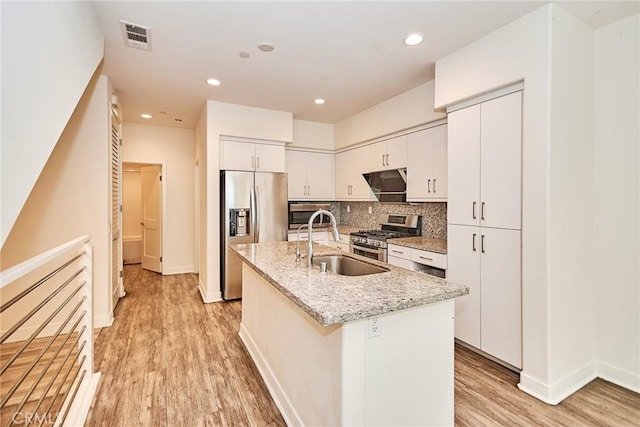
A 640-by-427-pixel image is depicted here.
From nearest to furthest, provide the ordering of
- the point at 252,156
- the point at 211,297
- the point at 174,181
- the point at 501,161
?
the point at 501,161
the point at 211,297
the point at 252,156
the point at 174,181

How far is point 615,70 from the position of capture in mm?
2268

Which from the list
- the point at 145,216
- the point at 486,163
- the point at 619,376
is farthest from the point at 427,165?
the point at 145,216

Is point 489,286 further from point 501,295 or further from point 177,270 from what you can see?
point 177,270

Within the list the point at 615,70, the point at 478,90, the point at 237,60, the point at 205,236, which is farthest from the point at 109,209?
the point at 615,70

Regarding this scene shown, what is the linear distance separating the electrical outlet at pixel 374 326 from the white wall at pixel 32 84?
156 cm

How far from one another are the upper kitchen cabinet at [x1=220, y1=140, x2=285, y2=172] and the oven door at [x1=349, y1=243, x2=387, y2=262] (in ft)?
5.12

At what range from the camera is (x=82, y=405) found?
1950 mm

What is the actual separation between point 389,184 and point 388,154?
0.41 meters

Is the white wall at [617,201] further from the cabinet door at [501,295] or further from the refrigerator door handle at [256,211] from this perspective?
the refrigerator door handle at [256,211]

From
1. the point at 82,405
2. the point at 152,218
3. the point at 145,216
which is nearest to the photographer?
the point at 82,405

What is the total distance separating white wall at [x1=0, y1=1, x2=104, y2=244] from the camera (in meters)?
1.26

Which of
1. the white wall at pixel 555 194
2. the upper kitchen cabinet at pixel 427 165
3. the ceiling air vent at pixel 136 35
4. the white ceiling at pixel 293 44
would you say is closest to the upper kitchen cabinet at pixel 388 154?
the upper kitchen cabinet at pixel 427 165

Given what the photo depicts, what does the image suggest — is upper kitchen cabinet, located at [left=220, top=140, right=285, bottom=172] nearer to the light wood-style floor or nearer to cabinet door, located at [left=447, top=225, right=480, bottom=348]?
the light wood-style floor

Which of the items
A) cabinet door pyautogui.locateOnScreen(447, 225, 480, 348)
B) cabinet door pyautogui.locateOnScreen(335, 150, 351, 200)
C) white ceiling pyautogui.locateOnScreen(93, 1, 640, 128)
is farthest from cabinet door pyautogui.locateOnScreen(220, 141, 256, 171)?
cabinet door pyautogui.locateOnScreen(447, 225, 480, 348)
